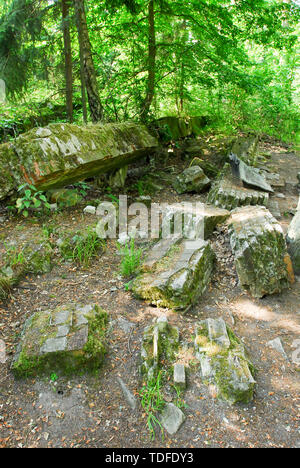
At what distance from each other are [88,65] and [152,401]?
235 inches

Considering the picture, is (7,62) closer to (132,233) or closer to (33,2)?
(33,2)

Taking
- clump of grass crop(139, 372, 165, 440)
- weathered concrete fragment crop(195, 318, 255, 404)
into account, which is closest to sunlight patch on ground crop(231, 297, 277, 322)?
weathered concrete fragment crop(195, 318, 255, 404)

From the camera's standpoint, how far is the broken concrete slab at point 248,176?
5988mm

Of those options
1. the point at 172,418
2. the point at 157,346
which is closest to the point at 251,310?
the point at 157,346

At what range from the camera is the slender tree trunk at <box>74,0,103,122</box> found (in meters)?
5.37

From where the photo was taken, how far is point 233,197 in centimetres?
527

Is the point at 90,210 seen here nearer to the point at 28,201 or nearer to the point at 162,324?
the point at 28,201

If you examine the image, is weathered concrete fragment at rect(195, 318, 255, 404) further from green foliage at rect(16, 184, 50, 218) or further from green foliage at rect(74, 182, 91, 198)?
green foliage at rect(74, 182, 91, 198)

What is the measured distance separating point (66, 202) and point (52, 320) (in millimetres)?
→ 2650

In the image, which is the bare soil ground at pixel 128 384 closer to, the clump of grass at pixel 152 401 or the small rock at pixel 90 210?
the clump of grass at pixel 152 401

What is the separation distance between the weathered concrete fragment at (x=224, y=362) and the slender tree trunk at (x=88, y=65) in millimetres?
5035

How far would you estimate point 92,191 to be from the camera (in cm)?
574

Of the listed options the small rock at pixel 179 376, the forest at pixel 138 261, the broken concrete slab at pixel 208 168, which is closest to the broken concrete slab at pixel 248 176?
the forest at pixel 138 261
